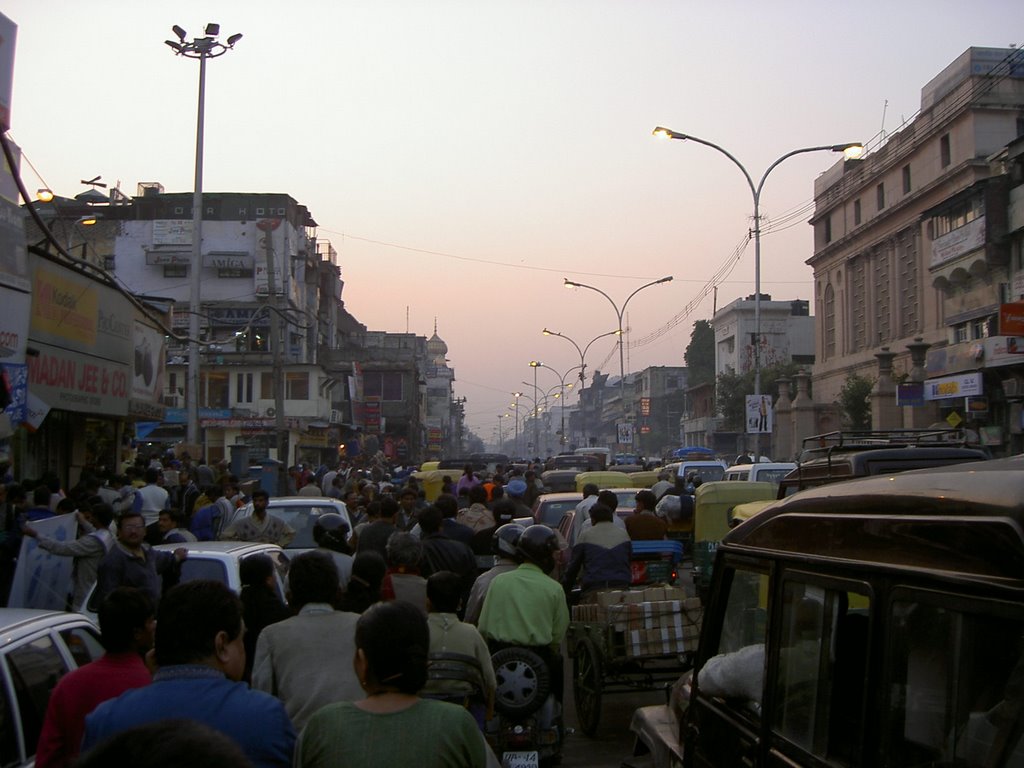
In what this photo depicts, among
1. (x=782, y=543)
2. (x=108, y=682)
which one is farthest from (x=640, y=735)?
(x=108, y=682)

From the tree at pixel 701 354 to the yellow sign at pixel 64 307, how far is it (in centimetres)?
8972

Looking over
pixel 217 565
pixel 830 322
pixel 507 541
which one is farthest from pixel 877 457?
pixel 830 322

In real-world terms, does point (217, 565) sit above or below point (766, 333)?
below

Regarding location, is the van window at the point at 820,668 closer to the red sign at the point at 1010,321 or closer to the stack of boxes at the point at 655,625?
the stack of boxes at the point at 655,625

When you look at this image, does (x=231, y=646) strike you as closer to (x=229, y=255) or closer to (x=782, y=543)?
(x=782, y=543)

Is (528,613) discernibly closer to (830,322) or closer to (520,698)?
(520,698)

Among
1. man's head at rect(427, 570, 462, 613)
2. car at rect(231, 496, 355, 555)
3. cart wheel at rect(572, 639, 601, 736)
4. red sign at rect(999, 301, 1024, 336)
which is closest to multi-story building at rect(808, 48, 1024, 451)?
red sign at rect(999, 301, 1024, 336)

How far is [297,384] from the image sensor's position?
58.3 meters

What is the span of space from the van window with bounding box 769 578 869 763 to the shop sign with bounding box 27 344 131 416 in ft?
46.8

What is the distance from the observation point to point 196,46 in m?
29.9

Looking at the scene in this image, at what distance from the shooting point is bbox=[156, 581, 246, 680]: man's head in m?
3.37

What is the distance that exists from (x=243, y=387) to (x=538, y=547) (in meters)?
53.3

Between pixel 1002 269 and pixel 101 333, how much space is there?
33764mm

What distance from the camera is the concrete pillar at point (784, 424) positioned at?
5494 centimetres
